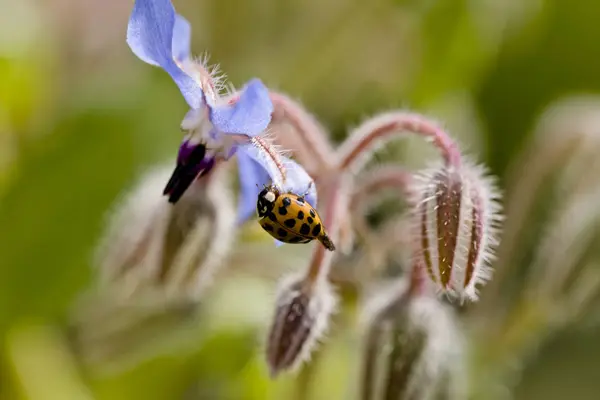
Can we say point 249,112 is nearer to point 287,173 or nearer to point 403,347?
point 287,173

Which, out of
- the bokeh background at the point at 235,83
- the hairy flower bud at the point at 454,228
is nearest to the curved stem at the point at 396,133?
the hairy flower bud at the point at 454,228

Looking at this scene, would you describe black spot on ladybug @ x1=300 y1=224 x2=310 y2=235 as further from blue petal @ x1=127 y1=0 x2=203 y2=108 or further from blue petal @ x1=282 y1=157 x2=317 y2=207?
blue petal @ x1=127 y1=0 x2=203 y2=108

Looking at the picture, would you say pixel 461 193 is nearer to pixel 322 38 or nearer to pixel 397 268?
pixel 397 268

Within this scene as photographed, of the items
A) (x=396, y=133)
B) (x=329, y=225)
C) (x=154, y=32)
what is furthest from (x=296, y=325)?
(x=154, y=32)

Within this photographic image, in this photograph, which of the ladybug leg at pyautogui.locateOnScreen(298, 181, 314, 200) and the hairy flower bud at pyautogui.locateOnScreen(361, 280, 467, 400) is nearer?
the ladybug leg at pyautogui.locateOnScreen(298, 181, 314, 200)

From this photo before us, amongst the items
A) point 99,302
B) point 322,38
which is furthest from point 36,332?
point 322,38

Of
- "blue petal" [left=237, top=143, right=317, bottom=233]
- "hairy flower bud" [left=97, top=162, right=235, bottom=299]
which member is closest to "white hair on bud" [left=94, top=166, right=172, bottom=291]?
"hairy flower bud" [left=97, top=162, right=235, bottom=299]

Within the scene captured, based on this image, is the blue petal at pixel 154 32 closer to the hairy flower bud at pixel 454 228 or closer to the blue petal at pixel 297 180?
the blue petal at pixel 297 180
